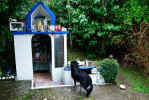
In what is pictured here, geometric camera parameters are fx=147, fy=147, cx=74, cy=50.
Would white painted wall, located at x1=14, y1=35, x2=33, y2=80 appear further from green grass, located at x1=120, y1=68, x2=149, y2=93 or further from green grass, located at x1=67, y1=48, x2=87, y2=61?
green grass, located at x1=120, y1=68, x2=149, y2=93

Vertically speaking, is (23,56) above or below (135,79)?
above

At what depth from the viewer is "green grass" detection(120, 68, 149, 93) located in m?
6.93

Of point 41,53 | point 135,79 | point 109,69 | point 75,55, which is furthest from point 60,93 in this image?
point 75,55

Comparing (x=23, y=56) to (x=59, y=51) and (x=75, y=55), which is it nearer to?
(x=59, y=51)

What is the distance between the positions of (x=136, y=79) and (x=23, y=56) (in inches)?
239

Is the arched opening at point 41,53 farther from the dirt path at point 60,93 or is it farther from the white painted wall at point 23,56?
the dirt path at point 60,93

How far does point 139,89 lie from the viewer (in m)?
6.79

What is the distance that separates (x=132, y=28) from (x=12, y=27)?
7.50 m

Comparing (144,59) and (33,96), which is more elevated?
(144,59)

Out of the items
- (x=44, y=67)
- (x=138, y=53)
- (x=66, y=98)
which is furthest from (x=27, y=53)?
(x=138, y=53)

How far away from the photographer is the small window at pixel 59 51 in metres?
7.20

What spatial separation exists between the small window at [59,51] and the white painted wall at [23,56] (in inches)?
48.6

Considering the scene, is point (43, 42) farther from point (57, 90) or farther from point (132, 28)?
point (132, 28)

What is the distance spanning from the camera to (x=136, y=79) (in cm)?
808
